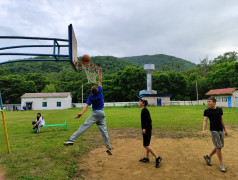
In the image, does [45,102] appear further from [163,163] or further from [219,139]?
[219,139]

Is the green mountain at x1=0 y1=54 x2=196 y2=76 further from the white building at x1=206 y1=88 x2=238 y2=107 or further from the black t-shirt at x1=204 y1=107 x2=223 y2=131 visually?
the black t-shirt at x1=204 y1=107 x2=223 y2=131

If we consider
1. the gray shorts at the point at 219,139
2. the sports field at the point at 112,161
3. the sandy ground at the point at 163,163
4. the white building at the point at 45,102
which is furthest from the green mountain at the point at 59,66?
the gray shorts at the point at 219,139

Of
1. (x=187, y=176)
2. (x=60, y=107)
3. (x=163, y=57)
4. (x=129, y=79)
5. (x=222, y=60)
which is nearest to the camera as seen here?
(x=187, y=176)

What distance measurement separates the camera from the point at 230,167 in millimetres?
4855

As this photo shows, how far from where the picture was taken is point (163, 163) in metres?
5.26

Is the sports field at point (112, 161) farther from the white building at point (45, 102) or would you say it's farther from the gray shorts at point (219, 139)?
the white building at point (45, 102)

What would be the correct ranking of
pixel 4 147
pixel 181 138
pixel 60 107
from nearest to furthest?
pixel 4 147 < pixel 181 138 < pixel 60 107

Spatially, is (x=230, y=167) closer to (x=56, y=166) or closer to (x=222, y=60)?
(x=56, y=166)

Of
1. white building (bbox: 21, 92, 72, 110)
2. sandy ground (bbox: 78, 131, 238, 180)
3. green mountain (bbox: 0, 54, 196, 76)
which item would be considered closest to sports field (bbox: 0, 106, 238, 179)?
sandy ground (bbox: 78, 131, 238, 180)

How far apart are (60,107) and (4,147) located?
42.2 metres

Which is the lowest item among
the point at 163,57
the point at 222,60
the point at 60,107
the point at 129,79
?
the point at 60,107

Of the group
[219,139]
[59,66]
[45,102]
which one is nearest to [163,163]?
[219,139]

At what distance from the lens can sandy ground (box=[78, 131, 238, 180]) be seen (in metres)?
4.43

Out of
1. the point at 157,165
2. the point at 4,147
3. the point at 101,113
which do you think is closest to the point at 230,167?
the point at 157,165
